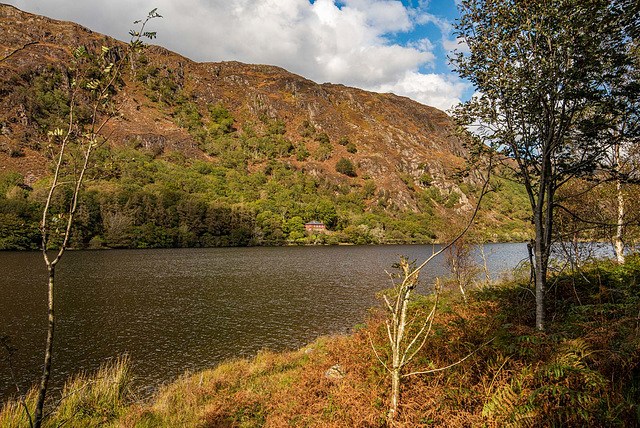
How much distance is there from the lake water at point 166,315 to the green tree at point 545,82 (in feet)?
12.1

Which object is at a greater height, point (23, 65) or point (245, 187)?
point (23, 65)

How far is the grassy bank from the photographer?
4.35 meters

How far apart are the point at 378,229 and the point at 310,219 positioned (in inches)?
1071

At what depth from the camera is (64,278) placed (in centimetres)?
3369

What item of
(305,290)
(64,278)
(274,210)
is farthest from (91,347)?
(274,210)

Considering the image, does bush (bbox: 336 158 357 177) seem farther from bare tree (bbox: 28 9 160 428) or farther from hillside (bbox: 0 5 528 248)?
bare tree (bbox: 28 9 160 428)

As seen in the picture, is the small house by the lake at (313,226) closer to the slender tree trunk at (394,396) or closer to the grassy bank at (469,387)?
the grassy bank at (469,387)

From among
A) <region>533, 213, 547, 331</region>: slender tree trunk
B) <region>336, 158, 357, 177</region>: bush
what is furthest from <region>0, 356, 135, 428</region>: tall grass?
<region>336, 158, 357, 177</region>: bush

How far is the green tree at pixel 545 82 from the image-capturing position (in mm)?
6129

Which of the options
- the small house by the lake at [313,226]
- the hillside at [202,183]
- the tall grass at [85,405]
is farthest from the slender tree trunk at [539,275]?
the small house by the lake at [313,226]

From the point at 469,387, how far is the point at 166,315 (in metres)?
21.3

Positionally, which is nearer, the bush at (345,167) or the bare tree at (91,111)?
the bare tree at (91,111)

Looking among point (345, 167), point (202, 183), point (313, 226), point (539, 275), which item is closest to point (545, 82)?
point (539, 275)

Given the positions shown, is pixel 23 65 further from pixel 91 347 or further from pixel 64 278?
pixel 91 347
